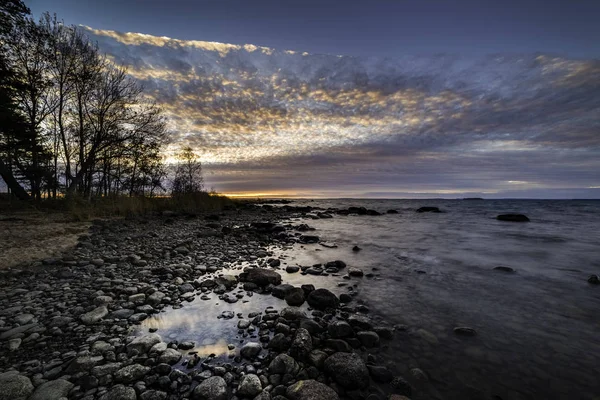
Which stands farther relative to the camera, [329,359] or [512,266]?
[512,266]

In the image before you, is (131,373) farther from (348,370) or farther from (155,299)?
(348,370)

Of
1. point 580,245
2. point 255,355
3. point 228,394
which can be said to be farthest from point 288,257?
point 580,245

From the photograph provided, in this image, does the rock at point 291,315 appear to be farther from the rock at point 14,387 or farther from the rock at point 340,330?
the rock at point 14,387

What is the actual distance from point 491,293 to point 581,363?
2.76m

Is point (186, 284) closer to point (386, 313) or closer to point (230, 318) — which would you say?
point (230, 318)

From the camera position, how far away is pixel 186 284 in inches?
214

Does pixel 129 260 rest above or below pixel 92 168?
below

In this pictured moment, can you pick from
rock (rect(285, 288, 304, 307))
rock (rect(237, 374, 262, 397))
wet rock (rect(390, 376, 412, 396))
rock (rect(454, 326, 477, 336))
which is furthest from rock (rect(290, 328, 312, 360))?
rock (rect(454, 326, 477, 336))

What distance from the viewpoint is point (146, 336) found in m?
3.29

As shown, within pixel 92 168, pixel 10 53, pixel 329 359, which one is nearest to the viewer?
pixel 329 359

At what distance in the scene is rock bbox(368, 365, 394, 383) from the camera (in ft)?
9.43

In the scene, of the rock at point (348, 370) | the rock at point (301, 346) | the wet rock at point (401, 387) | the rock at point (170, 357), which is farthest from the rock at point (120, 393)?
the wet rock at point (401, 387)

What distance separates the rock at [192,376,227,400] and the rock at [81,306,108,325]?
2.43 m

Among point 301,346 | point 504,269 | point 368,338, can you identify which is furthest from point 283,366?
point 504,269
